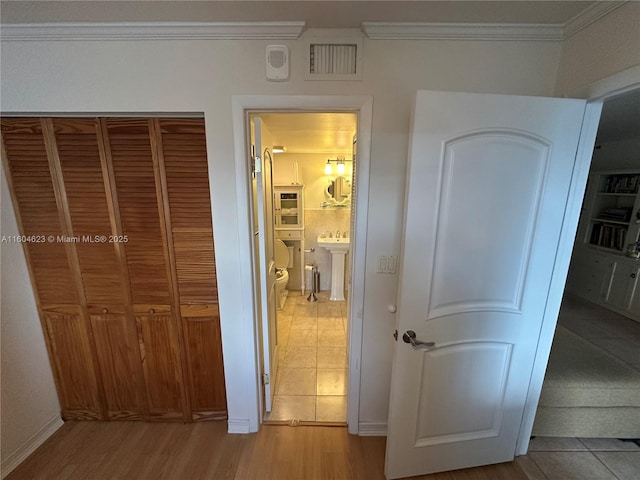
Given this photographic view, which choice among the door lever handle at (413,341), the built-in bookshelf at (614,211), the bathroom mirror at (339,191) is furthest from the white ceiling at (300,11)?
the built-in bookshelf at (614,211)

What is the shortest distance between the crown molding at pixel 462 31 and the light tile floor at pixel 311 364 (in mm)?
2349

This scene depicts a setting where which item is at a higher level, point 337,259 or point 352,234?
point 352,234

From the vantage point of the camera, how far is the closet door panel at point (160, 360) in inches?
61.1

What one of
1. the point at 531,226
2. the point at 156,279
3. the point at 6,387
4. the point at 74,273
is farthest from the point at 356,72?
the point at 6,387

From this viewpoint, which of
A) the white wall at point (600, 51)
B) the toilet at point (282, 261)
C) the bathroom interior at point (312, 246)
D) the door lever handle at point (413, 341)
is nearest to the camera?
the white wall at point (600, 51)

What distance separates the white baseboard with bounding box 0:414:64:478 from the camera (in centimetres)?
138

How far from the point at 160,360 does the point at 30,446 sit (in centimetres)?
86

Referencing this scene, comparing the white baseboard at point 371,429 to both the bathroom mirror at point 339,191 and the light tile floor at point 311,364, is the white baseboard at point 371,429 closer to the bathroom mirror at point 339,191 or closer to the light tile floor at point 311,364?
the light tile floor at point 311,364

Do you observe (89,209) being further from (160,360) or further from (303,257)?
(303,257)

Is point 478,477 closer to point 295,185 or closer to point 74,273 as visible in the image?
point 74,273

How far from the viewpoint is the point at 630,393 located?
150 centimetres

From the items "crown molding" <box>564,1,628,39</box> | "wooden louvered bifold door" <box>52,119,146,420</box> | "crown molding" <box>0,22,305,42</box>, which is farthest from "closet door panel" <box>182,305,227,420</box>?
"crown molding" <box>564,1,628,39</box>

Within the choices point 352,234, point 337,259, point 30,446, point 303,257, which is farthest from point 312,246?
point 30,446

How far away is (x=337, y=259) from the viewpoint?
3.59 meters
